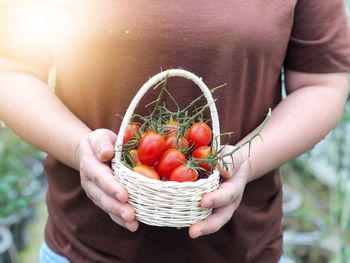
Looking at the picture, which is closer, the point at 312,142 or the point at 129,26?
the point at 129,26

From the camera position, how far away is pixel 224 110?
100cm

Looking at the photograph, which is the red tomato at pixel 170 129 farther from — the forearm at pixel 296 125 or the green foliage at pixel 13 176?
the green foliage at pixel 13 176

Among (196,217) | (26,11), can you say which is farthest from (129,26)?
(196,217)

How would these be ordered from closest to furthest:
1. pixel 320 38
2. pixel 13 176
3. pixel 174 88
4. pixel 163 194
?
pixel 163 194 → pixel 174 88 → pixel 320 38 → pixel 13 176

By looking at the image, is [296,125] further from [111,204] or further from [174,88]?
[111,204]

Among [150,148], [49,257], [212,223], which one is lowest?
[49,257]

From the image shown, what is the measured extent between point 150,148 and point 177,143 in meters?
0.06

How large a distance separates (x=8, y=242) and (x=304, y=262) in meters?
1.26

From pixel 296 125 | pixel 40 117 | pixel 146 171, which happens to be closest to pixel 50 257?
pixel 40 117

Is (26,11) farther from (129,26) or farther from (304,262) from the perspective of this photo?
(304,262)

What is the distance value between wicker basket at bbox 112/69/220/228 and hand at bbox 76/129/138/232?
0.01 metres

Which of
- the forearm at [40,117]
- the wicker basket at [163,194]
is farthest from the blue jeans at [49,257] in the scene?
the wicker basket at [163,194]

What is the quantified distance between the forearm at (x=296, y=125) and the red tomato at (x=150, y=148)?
0.19 m

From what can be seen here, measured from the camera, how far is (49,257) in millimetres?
1145
